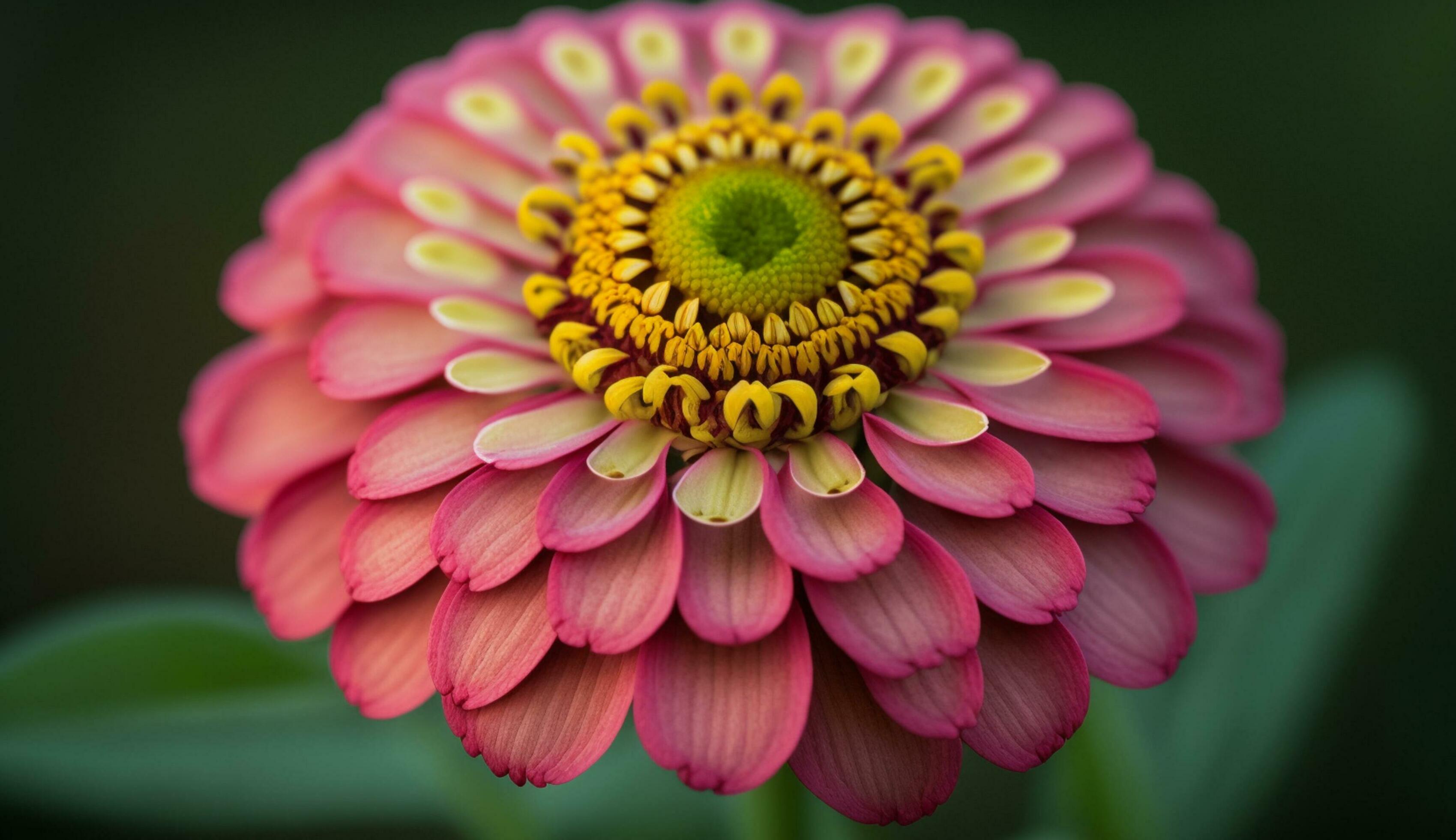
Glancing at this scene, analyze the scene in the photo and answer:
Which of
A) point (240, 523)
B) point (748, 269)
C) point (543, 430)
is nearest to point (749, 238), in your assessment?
point (748, 269)

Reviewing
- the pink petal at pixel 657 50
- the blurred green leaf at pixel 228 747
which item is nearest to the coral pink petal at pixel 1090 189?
the pink petal at pixel 657 50

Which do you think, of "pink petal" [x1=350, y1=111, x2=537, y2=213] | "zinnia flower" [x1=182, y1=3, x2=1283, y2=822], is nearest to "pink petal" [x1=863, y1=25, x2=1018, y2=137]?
"zinnia flower" [x1=182, y1=3, x2=1283, y2=822]

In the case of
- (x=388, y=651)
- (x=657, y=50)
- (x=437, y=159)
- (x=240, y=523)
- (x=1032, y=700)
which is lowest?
(x=240, y=523)

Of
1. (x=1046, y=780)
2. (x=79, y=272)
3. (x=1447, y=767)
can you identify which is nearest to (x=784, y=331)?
(x=1046, y=780)

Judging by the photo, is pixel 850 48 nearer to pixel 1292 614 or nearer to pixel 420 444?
pixel 420 444

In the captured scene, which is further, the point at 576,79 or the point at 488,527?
the point at 576,79

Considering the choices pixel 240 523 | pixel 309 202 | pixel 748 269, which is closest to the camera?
pixel 748 269

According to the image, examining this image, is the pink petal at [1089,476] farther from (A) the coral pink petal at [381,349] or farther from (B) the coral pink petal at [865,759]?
(A) the coral pink petal at [381,349]
